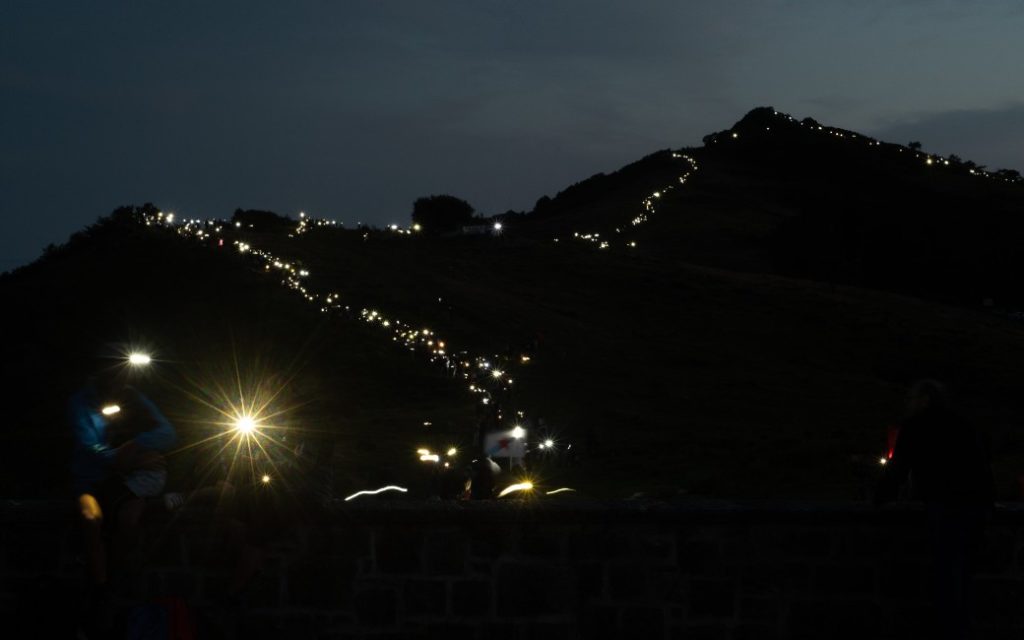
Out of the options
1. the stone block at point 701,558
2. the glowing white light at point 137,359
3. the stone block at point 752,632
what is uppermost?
the glowing white light at point 137,359

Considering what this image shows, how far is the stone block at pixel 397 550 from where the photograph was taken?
7.90m

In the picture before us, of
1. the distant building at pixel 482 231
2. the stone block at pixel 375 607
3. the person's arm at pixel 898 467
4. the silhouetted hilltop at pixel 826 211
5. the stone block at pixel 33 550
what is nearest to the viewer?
the person's arm at pixel 898 467

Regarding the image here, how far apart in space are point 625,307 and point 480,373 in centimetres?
2161

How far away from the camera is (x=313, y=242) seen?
201 ft

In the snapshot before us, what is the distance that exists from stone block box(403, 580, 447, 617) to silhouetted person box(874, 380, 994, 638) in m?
2.81

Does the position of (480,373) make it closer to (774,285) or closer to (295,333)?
(295,333)

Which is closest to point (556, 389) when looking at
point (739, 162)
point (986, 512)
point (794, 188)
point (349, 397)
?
point (349, 397)

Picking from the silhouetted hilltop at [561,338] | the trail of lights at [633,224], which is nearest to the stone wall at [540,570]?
the silhouetted hilltop at [561,338]

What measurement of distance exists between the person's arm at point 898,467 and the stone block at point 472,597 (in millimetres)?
2484

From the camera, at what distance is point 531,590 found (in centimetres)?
793

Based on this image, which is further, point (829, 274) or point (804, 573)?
point (829, 274)

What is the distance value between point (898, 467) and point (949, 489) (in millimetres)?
310

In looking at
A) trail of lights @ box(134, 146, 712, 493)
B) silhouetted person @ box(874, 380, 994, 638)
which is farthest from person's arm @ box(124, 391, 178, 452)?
trail of lights @ box(134, 146, 712, 493)

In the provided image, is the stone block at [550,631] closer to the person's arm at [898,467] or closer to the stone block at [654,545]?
the stone block at [654,545]
